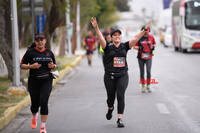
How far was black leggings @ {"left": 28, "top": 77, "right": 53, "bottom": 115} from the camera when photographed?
26.0 feet

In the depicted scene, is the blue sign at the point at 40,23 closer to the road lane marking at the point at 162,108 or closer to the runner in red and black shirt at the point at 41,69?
the road lane marking at the point at 162,108

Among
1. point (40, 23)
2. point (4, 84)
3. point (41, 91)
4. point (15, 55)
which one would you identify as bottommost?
point (4, 84)

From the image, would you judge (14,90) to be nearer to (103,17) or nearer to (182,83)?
(182,83)

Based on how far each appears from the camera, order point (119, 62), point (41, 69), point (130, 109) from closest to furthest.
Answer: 1. point (41, 69)
2. point (119, 62)
3. point (130, 109)

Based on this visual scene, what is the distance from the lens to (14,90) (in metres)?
12.1

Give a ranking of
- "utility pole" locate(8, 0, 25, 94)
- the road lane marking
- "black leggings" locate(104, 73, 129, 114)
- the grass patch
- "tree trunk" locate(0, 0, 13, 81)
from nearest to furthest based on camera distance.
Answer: "black leggings" locate(104, 73, 129, 114)
the road lane marking
"utility pole" locate(8, 0, 25, 94)
the grass patch
"tree trunk" locate(0, 0, 13, 81)

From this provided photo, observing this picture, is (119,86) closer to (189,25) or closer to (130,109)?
(130,109)

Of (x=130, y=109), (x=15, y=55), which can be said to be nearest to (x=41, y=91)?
(x=130, y=109)

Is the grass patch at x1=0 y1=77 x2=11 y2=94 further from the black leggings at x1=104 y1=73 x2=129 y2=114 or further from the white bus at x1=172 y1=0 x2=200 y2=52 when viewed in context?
the white bus at x1=172 y1=0 x2=200 y2=52

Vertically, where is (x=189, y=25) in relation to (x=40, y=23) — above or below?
below

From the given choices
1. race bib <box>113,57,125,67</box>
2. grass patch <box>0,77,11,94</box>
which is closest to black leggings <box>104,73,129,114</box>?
race bib <box>113,57,125,67</box>

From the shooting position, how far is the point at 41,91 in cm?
798

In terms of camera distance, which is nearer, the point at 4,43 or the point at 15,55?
the point at 15,55

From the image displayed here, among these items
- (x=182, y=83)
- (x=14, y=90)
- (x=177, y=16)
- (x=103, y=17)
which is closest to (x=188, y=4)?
(x=177, y=16)
